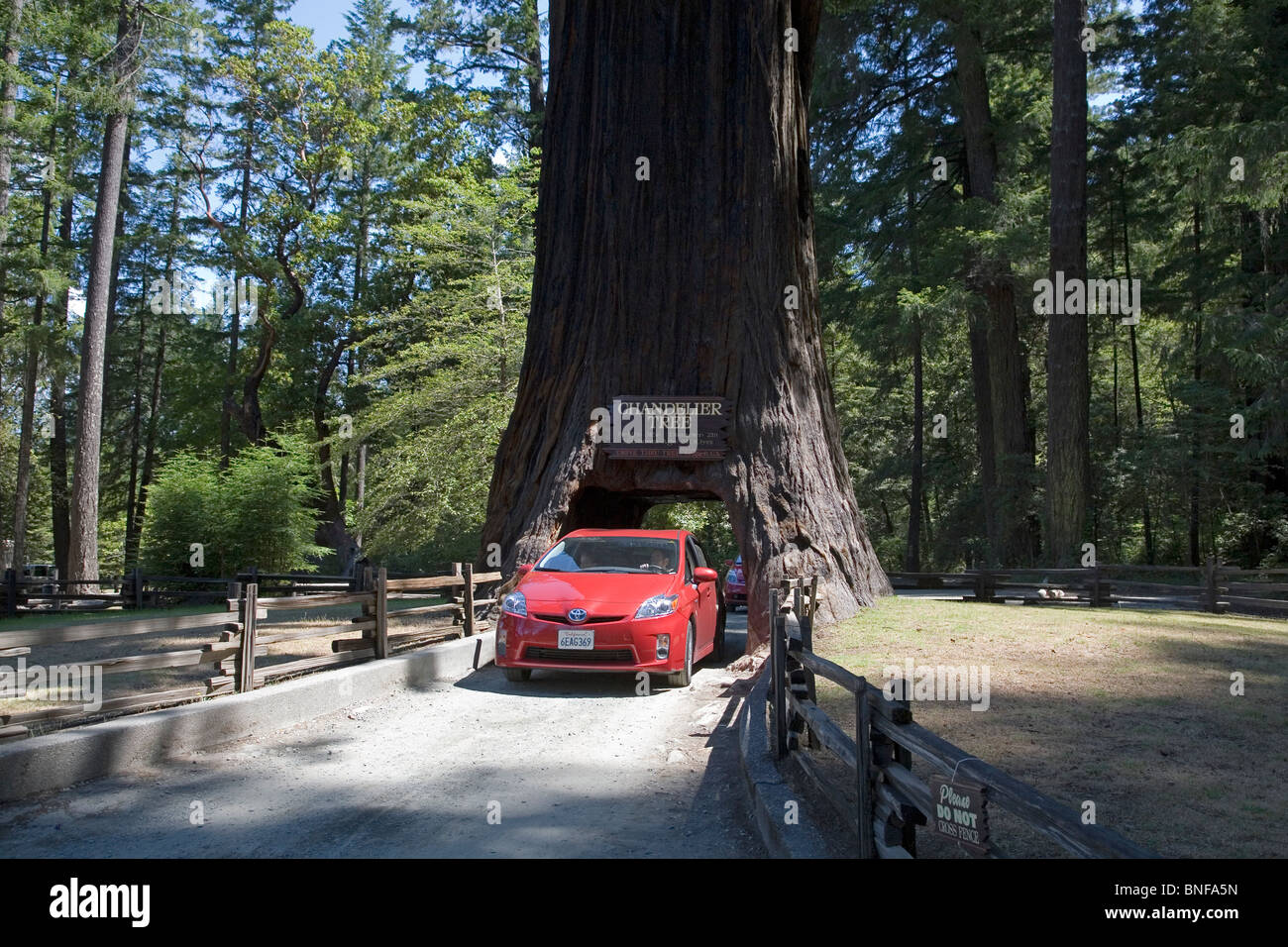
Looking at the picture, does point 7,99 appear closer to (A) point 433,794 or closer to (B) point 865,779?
(A) point 433,794

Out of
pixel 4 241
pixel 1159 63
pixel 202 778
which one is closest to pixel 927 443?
pixel 1159 63

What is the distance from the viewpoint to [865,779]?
13.6ft

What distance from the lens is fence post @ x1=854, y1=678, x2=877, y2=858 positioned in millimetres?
4113

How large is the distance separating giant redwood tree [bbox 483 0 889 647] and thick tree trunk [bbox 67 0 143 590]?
50.4 ft

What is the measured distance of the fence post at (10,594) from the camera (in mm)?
23188

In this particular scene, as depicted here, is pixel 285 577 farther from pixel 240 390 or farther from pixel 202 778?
pixel 240 390

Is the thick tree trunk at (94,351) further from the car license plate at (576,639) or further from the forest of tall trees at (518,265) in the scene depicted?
the car license plate at (576,639)

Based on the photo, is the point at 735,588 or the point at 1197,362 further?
the point at 1197,362

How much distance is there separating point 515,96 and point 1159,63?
76.7 ft

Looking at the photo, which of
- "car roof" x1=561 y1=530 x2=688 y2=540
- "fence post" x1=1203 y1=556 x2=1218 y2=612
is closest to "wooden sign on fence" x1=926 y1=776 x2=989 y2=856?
"car roof" x1=561 y1=530 x2=688 y2=540

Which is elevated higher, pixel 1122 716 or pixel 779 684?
pixel 779 684

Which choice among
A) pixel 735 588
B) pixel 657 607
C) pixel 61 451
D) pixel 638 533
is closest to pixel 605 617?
pixel 657 607

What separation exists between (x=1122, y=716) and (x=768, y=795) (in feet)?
11.0
